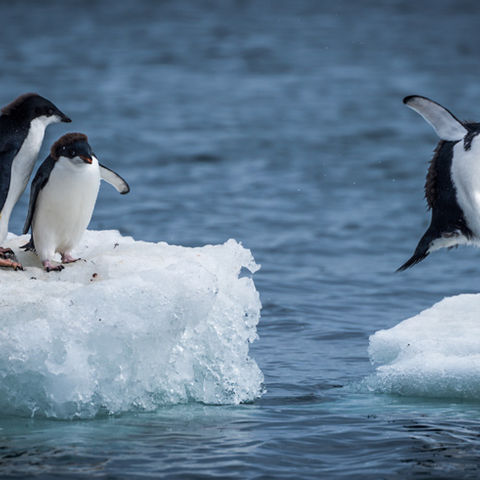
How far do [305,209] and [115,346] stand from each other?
8.18m

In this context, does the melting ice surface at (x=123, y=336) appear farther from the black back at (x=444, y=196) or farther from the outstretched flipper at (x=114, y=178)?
the black back at (x=444, y=196)

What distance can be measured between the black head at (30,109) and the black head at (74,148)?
284mm

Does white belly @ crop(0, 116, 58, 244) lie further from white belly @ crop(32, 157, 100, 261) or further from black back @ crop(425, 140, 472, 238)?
black back @ crop(425, 140, 472, 238)

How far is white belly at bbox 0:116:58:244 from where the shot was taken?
545cm

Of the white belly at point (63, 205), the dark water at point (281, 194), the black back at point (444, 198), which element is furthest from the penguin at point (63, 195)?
the black back at point (444, 198)

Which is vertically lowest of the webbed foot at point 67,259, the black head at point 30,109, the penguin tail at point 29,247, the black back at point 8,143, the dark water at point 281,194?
the dark water at point 281,194

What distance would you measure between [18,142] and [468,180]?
7.42 ft

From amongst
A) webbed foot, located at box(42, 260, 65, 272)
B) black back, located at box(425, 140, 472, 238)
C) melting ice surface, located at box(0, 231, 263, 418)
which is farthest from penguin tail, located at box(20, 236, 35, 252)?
black back, located at box(425, 140, 472, 238)

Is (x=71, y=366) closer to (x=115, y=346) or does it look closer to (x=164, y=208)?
(x=115, y=346)

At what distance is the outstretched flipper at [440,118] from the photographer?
5.79 meters

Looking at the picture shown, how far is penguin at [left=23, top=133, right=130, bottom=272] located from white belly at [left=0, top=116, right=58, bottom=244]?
0.30ft

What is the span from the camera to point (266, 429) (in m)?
4.91

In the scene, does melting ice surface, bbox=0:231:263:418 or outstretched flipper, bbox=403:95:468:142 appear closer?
melting ice surface, bbox=0:231:263:418

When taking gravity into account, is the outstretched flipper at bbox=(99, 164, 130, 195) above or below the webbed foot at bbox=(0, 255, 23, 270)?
above
